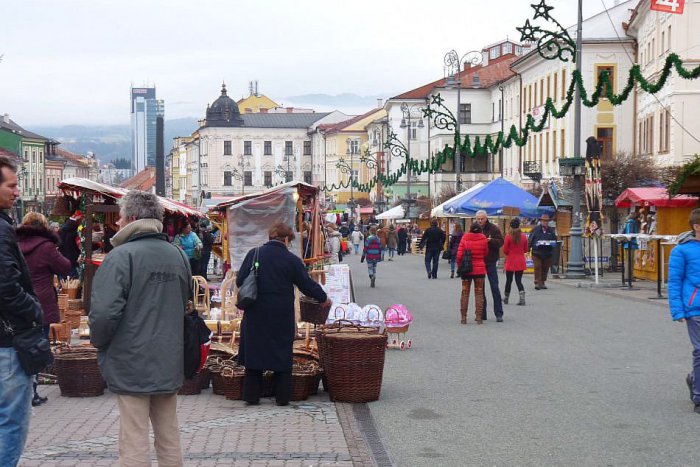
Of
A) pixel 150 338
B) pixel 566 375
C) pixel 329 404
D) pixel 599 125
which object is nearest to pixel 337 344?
pixel 329 404

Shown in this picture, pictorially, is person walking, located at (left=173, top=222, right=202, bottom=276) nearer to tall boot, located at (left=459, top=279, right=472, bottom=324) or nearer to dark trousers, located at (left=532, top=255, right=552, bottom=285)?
tall boot, located at (left=459, top=279, right=472, bottom=324)

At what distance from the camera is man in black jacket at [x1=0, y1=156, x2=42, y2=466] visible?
5574mm

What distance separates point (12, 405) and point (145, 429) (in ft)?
2.84

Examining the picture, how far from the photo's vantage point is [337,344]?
10.2m

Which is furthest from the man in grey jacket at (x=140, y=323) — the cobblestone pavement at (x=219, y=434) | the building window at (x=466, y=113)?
the building window at (x=466, y=113)

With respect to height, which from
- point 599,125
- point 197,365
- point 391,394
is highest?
point 599,125

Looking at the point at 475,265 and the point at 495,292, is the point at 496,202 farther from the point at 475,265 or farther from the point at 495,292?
the point at 475,265

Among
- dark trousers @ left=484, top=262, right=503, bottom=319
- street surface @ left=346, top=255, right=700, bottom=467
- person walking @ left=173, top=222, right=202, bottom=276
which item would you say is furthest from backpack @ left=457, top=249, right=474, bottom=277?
person walking @ left=173, top=222, right=202, bottom=276

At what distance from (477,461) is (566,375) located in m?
4.40

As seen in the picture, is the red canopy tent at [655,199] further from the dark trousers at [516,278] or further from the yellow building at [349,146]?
the yellow building at [349,146]

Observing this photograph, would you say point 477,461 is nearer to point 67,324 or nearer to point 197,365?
point 197,365

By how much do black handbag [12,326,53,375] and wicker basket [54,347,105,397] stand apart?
498cm

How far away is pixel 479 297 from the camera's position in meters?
17.8

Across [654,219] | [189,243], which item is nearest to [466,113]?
[654,219]
